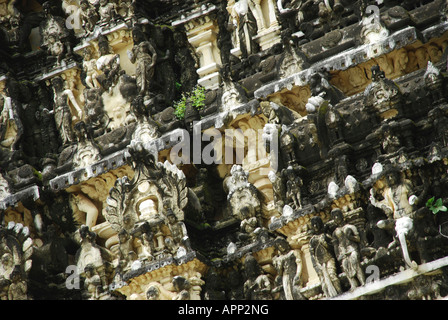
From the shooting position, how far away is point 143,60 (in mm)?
24016

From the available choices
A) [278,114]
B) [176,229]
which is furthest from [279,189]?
[176,229]

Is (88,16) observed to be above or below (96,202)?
above

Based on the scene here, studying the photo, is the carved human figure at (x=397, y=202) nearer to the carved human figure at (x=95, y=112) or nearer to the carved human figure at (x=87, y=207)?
the carved human figure at (x=87, y=207)

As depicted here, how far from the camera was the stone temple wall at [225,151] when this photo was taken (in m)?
19.2

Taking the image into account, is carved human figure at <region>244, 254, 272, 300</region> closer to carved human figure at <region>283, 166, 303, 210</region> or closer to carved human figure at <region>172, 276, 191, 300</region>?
carved human figure at <region>172, 276, 191, 300</region>

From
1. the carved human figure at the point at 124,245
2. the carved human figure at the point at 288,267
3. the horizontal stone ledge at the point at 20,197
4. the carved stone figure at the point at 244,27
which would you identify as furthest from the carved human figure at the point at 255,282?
the horizontal stone ledge at the point at 20,197

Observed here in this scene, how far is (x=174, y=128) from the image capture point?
892 inches

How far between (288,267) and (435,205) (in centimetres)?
279

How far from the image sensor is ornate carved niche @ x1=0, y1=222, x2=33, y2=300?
878 inches

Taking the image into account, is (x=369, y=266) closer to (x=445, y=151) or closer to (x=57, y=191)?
(x=445, y=151)

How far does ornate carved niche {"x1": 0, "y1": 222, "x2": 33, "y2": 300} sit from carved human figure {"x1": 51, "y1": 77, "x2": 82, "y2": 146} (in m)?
2.34

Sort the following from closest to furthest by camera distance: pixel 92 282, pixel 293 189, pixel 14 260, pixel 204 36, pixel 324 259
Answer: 1. pixel 324 259
2. pixel 293 189
3. pixel 92 282
4. pixel 14 260
5. pixel 204 36

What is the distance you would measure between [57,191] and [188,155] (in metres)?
2.90

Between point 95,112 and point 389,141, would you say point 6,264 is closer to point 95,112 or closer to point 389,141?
point 95,112
